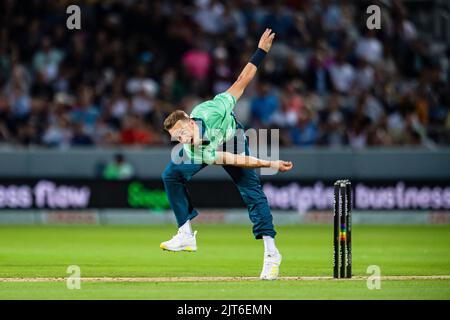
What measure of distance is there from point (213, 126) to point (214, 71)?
A: 12.7 meters

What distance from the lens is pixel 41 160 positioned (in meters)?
23.8

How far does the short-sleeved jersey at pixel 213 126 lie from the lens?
11.7m

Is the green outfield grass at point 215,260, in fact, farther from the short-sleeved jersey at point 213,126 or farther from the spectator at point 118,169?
the spectator at point 118,169

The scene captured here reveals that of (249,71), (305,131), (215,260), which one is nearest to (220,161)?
(249,71)

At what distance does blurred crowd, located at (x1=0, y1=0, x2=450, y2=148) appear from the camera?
23.9 metres

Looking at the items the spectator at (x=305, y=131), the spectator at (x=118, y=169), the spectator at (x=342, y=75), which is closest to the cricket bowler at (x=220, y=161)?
the spectator at (x=118, y=169)

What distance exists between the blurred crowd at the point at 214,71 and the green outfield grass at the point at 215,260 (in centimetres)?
266

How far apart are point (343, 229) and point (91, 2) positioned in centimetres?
1466

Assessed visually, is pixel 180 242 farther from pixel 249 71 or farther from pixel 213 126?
pixel 249 71

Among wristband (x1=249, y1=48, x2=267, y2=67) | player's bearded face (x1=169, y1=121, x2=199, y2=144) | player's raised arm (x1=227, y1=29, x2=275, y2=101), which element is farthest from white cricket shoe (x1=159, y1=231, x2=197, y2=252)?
wristband (x1=249, y1=48, x2=267, y2=67)

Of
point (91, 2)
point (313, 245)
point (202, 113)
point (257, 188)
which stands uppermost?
point (91, 2)

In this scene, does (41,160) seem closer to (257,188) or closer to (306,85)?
(306,85)

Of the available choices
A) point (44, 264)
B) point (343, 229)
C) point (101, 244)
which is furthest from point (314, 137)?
point (343, 229)

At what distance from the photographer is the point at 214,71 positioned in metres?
24.6
